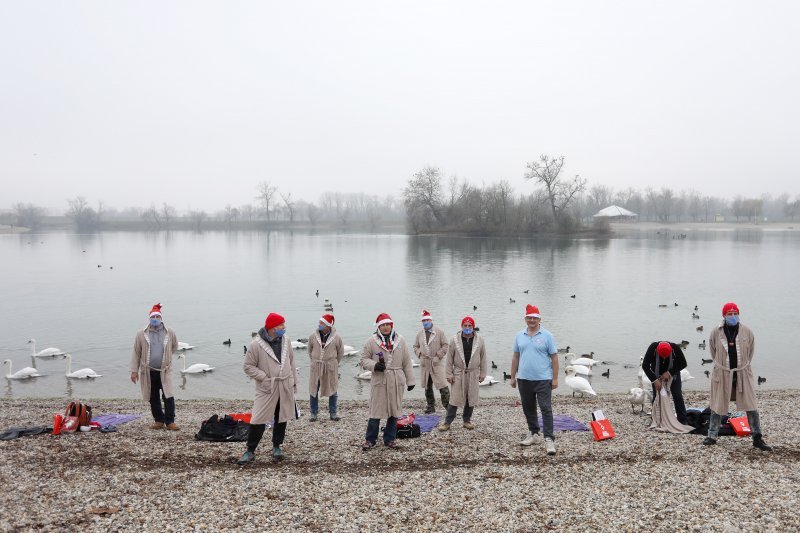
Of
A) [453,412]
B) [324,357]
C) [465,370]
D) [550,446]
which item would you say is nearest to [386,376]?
[465,370]

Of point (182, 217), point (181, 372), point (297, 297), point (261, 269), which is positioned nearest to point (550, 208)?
point (261, 269)

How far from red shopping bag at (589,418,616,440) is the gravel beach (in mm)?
137

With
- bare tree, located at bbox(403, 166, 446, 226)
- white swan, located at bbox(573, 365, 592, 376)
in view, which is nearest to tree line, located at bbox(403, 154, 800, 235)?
bare tree, located at bbox(403, 166, 446, 226)

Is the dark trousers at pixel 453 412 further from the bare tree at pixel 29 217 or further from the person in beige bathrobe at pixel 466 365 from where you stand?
the bare tree at pixel 29 217

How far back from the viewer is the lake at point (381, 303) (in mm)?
19266

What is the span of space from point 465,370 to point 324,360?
2678mm

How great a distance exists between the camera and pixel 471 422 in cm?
1040

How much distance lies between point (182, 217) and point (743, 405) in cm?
20557

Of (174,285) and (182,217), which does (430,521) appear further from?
(182,217)

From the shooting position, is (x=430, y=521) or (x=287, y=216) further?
(x=287, y=216)

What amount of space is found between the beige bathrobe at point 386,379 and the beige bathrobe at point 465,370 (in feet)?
3.59

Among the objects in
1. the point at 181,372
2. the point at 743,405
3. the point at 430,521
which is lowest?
the point at 181,372

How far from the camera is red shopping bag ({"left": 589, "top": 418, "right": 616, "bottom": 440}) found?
908cm

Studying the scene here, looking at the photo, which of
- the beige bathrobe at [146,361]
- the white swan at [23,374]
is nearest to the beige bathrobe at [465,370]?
the beige bathrobe at [146,361]
